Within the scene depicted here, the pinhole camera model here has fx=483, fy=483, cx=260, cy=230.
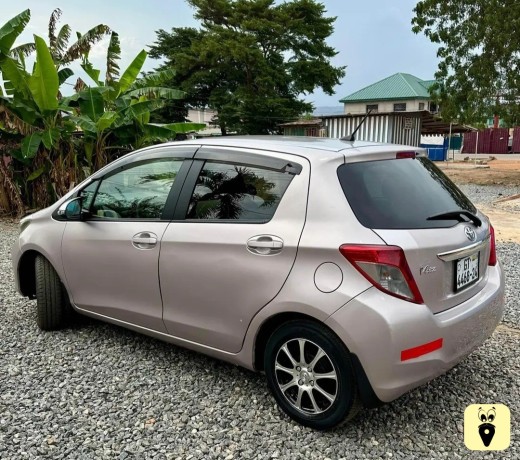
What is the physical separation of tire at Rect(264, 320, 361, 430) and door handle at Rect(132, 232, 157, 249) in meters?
1.07

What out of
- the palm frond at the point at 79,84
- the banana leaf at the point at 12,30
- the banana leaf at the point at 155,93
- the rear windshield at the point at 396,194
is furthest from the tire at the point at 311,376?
the palm frond at the point at 79,84

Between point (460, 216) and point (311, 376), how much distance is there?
1.30m

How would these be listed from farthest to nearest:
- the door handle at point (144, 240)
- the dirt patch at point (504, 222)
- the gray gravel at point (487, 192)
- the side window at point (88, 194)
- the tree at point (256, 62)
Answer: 1. the tree at point (256, 62)
2. the gray gravel at point (487, 192)
3. the dirt patch at point (504, 222)
4. the side window at point (88, 194)
5. the door handle at point (144, 240)

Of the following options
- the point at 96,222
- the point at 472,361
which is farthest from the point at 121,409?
the point at 472,361

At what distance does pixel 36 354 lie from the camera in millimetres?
3834

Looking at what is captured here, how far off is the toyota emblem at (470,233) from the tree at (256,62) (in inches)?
1003

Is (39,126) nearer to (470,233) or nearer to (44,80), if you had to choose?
(44,80)

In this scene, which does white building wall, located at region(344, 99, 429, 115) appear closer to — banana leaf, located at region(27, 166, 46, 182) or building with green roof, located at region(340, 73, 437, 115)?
building with green roof, located at region(340, 73, 437, 115)

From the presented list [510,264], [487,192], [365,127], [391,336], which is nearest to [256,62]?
[365,127]

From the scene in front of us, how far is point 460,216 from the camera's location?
2.91m

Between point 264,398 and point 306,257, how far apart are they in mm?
1104

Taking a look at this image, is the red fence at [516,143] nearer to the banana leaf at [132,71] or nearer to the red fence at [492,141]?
the red fence at [492,141]

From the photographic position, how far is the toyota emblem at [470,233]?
285cm

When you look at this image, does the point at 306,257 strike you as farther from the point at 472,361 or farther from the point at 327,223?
the point at 472,361
